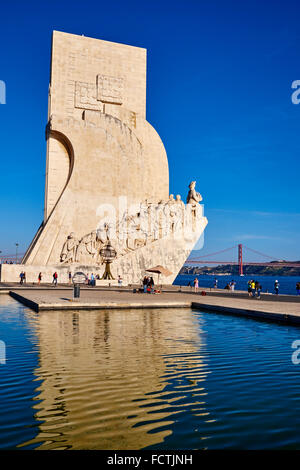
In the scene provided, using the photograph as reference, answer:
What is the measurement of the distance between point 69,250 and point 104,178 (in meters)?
4.16

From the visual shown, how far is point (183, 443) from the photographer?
2295mm

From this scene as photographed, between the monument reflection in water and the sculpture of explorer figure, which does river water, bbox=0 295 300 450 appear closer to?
the monument reflection in water

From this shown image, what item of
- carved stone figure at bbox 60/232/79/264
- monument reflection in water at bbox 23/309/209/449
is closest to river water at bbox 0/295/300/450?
monument reflection in water at bbox 23/309/209/449

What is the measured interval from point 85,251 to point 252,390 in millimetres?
17376

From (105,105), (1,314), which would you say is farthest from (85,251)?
(1,314)

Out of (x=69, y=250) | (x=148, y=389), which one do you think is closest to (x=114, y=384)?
(x=148, y=389)

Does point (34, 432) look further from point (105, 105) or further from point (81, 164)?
point (105, 105)

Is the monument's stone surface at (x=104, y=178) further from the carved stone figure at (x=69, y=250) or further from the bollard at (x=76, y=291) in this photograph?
the bollard at (x=76, y=291)

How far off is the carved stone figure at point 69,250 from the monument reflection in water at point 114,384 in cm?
1381

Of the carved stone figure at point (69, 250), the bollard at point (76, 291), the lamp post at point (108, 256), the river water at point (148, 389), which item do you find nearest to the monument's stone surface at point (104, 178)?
the carved stone figure at point (69, 250)

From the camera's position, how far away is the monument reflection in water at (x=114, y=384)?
7.94 ft

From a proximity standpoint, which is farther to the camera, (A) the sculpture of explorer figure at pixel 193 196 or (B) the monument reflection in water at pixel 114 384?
(A) the sculpture of explorer figure at pixel 193 196

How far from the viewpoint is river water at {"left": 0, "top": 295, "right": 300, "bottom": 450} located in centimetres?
239

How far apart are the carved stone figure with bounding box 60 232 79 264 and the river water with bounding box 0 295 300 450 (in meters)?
14.0
